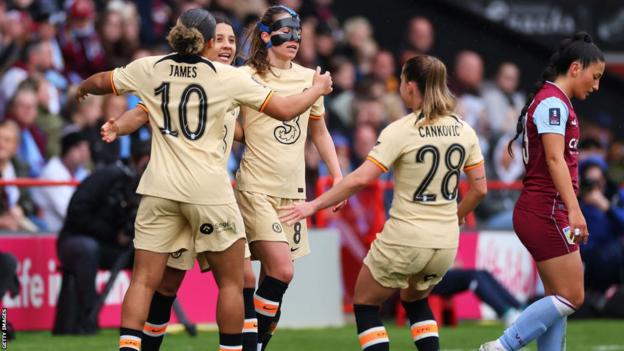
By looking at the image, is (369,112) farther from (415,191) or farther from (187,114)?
(187,114)

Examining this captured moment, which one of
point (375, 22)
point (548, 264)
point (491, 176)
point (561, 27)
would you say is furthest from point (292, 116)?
point (561, 27)

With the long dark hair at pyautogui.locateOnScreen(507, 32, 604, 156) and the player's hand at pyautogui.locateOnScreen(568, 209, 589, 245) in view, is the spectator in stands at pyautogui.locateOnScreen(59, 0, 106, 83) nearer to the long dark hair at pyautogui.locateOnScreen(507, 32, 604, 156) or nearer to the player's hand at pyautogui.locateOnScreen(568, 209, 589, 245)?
the long dark hair at pyautogui.locateOnScreen(507, 32, 604, 156)

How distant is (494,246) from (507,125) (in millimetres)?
3803

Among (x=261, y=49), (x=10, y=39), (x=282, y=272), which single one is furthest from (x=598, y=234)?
(x=282, y=272)

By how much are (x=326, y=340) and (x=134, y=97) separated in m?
4.08

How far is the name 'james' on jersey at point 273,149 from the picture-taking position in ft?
31.3

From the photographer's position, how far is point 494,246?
16.8m

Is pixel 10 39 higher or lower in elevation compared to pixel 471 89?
higher

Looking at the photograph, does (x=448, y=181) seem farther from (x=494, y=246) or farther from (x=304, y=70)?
(x=494, y=246)

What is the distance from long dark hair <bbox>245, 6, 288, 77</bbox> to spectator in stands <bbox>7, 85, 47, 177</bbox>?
18.4ft

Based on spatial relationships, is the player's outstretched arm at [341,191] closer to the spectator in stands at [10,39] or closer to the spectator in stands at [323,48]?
the spectator in stands at [10,39]

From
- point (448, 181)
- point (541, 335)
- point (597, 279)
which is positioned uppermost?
point (448, 181)

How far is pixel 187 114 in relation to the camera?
824 cm

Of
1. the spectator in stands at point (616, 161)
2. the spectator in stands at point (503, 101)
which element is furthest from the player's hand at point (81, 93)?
the spectator in stands at point (616, 161)
